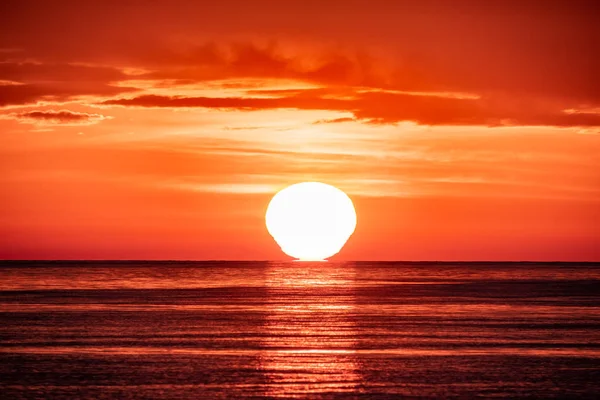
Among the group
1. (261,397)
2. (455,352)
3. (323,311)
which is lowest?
(261,397)

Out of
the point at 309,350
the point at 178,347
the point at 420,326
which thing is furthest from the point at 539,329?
the point at 178,347

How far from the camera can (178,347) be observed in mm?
47625

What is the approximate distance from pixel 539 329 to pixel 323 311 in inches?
773

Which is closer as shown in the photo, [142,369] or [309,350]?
[142,369]

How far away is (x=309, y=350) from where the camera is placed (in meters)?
45.7

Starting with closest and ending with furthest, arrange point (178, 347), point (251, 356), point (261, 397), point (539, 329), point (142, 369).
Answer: point (261, 397)
point (142, 369)
point (251, 356)
point (178, 347)
point (539, 329)

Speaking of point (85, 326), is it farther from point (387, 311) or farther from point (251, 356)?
point (387, 311)

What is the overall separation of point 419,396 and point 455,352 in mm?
12242

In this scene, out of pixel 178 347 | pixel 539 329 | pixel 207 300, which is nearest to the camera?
pixel 178 347

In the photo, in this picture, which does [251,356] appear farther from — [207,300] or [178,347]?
[207,300]

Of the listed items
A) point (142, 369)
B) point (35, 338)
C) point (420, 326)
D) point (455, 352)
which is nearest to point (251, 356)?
point (142, 369)

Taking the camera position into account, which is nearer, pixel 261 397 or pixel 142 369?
pixel 261 397

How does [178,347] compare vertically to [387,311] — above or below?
below

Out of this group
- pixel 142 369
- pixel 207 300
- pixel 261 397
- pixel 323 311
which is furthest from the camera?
pixel 207 300
